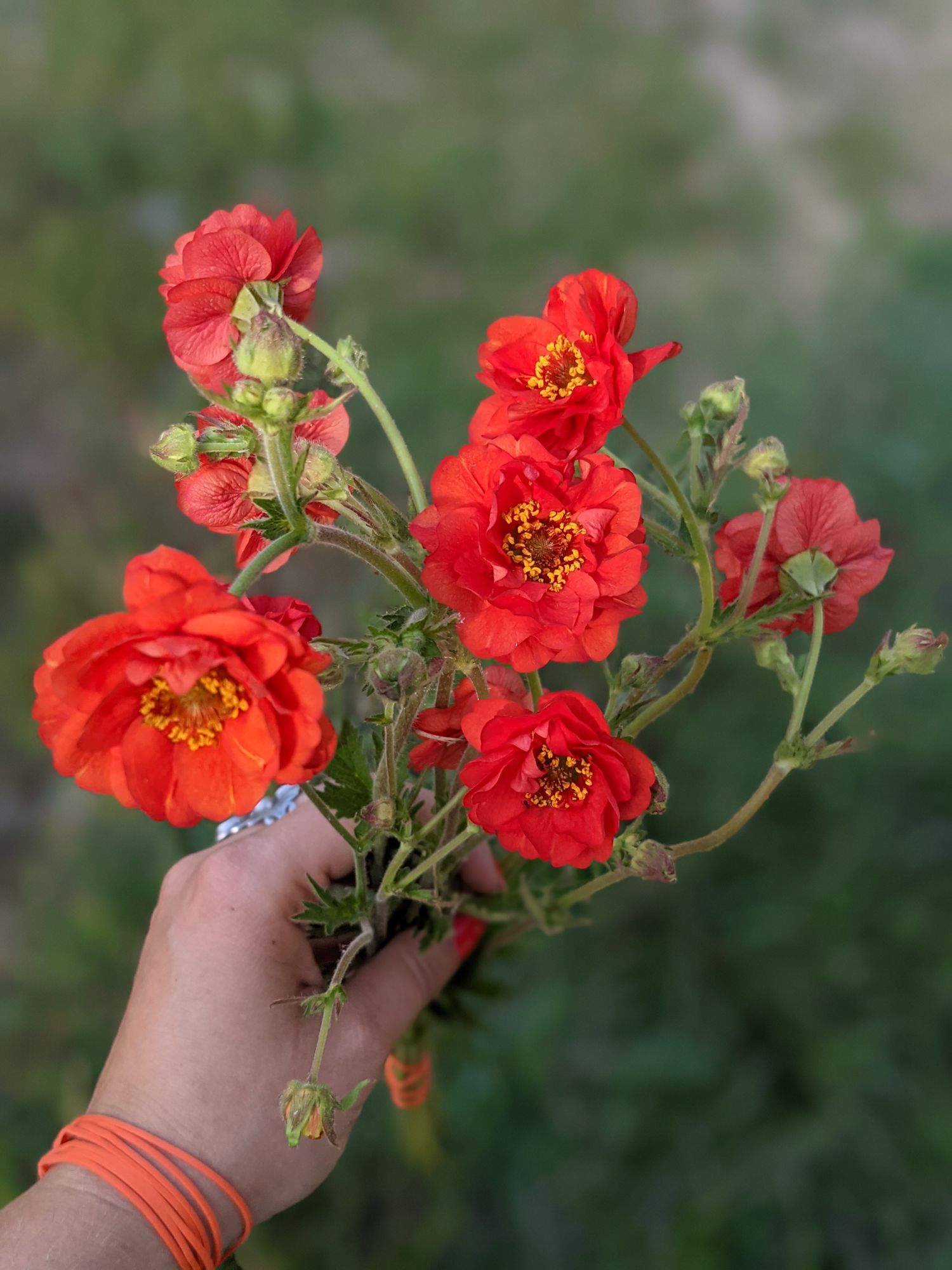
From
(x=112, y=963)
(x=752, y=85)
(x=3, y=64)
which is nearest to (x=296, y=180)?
(x=3, y=64)

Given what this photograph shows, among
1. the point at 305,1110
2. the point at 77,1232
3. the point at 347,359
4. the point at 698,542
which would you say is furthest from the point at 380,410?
the point at 77,1232

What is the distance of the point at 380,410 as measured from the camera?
36cm

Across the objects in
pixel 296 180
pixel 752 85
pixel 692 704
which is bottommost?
pixel 692 704

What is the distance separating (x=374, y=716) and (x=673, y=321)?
87cm

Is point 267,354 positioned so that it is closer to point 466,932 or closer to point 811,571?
point 811,571

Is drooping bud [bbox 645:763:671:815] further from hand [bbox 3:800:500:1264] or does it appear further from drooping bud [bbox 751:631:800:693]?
hand [bbox 3:800:500:1264]

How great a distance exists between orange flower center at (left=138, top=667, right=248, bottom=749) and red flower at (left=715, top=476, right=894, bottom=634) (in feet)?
0.67

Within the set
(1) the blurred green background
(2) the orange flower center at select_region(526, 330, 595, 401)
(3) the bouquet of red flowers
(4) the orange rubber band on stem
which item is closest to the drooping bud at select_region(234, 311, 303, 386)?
(3) the bouquet of red flowers

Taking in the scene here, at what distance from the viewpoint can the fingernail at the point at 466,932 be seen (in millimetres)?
542

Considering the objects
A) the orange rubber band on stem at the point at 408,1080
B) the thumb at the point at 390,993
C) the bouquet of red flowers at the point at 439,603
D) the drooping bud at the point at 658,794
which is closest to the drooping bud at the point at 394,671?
the bouquet of red flowers at the point at 439,603

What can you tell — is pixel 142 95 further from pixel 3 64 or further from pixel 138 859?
pixel 138 859

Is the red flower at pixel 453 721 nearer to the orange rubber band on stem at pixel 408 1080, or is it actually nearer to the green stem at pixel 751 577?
the green stem at pixel 751 577

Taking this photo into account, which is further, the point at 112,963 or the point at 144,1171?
the point at 112,963

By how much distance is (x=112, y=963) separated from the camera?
0.81 meters
